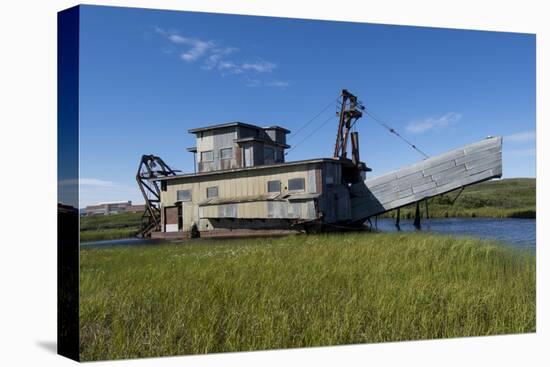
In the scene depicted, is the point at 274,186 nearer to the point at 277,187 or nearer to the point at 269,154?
the point at 277,187

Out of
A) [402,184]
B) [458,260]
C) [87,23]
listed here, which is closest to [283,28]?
[87,23]

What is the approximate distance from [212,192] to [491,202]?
5.83 m

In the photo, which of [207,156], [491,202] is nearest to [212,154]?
[207,156]

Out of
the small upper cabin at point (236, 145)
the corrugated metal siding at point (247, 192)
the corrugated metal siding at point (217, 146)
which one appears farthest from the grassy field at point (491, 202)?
the corrugated metal siding at point (217, 146)

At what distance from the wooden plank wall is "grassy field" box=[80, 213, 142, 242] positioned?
18.0 ft

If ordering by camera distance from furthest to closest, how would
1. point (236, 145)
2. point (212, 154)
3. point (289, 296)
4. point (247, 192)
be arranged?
point (236, 145), point (212, 154), point (247, 192), point (289, 296)

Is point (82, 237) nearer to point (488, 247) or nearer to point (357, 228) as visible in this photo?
point (488, 247)

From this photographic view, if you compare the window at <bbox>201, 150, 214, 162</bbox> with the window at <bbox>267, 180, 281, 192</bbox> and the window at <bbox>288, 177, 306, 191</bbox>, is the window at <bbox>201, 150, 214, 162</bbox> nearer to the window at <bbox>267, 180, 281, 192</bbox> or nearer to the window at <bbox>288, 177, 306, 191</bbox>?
the window at <bbox>267, 180, 281, 192</bbox>

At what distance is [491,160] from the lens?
34.0 ft

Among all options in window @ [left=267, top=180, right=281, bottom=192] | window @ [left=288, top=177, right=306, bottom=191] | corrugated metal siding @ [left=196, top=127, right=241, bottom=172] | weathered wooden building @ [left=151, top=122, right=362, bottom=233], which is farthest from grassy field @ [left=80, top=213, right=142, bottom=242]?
window @ [left=288, top=177, right=306, bottom=191]

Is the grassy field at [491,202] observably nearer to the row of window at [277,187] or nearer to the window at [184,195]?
the row of window at [277,187]

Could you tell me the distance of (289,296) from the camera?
6.86 metres

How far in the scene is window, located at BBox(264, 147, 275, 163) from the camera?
12366 millimetres

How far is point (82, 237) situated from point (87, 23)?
2.45 metres
